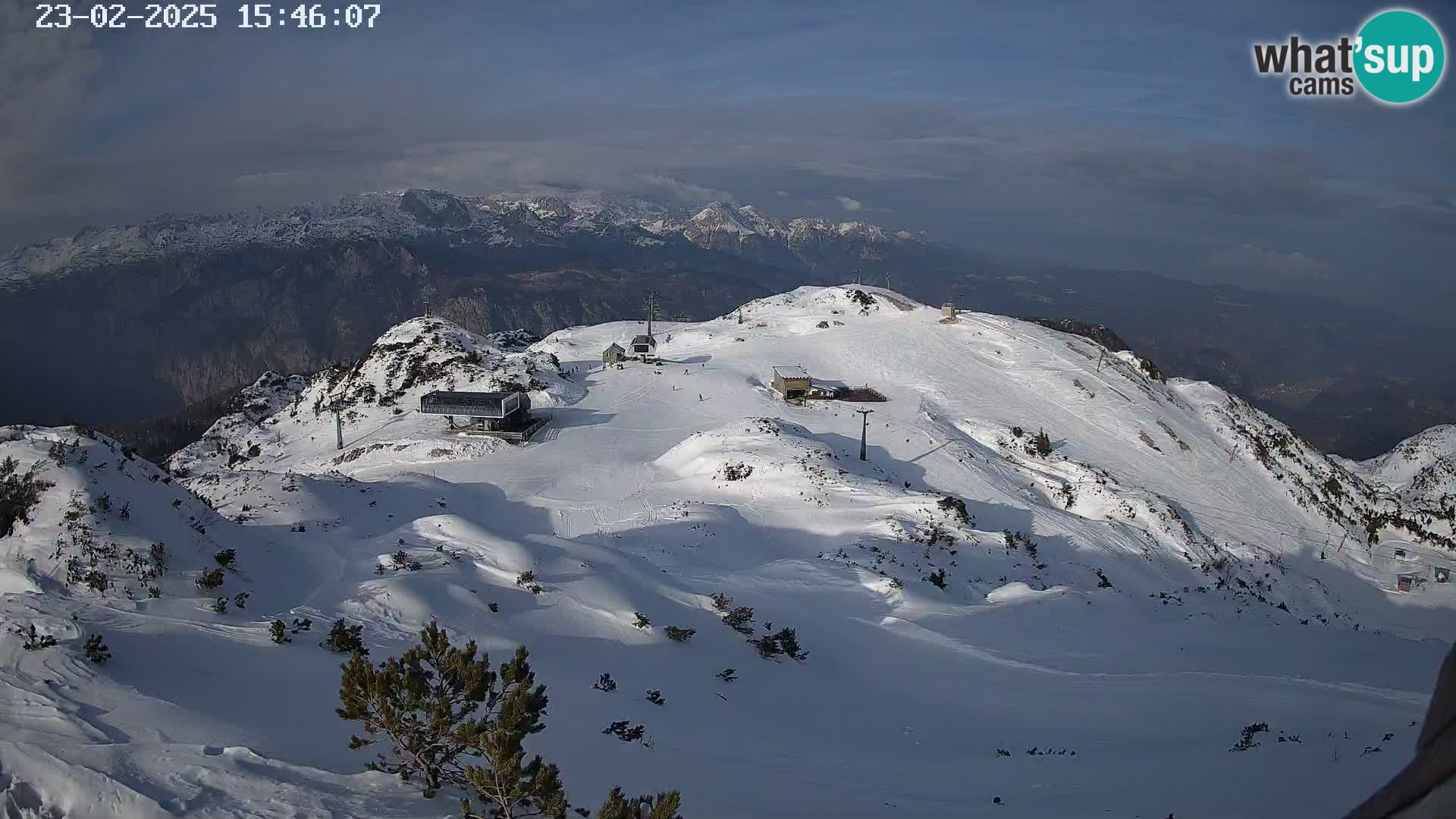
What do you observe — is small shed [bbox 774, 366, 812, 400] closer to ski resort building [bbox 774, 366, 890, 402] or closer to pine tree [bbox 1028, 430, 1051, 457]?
ski resort building [bbox 774, 366, 890, 402]

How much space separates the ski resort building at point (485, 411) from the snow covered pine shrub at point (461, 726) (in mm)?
35442

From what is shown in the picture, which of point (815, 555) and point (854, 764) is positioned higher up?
point (854, 764)

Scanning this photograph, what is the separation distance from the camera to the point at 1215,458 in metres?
52.8

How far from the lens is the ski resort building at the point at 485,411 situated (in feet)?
137

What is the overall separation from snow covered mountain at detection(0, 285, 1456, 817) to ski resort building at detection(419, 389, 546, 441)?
1.39 metres

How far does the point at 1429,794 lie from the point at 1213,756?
1120 cm

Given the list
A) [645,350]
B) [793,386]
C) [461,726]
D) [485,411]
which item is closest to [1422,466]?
[793,386]

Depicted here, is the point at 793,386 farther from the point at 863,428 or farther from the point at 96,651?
the point at 96,651

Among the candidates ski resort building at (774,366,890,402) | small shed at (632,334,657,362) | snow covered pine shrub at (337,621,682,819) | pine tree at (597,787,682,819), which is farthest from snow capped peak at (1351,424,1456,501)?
snow covered pine shrub at (337,621,682,819)

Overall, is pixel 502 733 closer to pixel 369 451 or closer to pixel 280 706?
pixel 280 706

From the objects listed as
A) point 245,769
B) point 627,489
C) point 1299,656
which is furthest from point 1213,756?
point 627,489

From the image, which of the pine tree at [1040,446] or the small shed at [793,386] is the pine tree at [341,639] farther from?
the pine tree at [1040,446]

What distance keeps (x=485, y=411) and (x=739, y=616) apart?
29320mm

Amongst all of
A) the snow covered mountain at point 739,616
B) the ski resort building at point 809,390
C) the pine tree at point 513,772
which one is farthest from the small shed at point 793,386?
the pine tree at point 513,772
